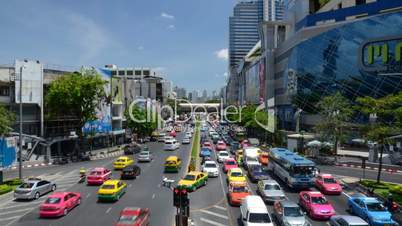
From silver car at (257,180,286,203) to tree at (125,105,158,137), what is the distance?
58541 mm

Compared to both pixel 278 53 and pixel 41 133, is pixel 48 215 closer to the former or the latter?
pixel 41 133

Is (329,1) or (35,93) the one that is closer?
(35,93)

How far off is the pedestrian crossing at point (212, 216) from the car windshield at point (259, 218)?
287 centimetres

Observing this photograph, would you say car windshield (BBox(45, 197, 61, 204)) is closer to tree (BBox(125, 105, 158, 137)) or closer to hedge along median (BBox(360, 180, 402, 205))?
hedge along median (BBox(360, 180, 402, 205))

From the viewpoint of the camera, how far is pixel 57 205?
28234 mm

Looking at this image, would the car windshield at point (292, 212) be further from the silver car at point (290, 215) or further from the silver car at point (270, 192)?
the silver car at point (270, 192)

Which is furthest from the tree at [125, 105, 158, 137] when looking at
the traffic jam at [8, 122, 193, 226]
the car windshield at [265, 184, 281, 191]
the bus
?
the car windshield at [265, 184, 281, 191]

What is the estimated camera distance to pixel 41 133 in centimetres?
5966

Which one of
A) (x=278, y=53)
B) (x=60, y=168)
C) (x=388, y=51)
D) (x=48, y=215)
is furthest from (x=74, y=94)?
(x=278, y=53)

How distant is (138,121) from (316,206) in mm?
65301

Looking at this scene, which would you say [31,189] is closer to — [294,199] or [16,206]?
[16,206]

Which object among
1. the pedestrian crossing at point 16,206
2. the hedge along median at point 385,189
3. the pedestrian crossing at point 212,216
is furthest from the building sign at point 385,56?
the pedestrian crossing at point 16,206

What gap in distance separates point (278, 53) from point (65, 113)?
234 ft

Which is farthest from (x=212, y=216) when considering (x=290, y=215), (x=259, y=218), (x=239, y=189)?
(x=290, y=215)
